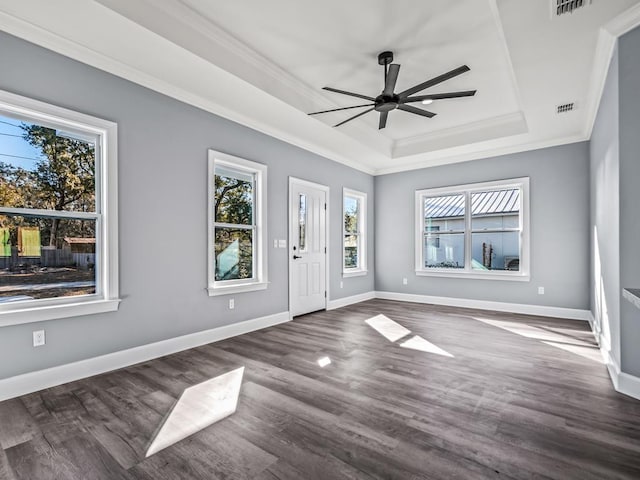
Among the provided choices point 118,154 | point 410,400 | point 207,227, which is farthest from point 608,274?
point 118,154

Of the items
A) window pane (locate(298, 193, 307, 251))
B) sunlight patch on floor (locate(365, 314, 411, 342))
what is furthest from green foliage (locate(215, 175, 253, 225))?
sunlight patch on floor (locate(365, 314, 411, 342))

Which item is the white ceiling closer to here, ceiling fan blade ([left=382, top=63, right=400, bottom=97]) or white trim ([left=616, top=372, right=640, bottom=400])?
ceiling fan blade ([left=382, top=63, right=400, bottom=97])

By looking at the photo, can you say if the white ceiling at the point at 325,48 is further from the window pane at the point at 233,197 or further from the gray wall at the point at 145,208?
the window pane at the point at 233,197

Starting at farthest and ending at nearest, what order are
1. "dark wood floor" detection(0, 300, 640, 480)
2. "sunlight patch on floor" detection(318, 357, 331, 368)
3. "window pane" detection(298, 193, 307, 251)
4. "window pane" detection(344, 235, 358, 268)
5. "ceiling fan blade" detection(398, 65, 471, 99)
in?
"window pane" detection(344, 235, 358, 268) < "window pane" detection(298, 193, 307, 251) < "sunlight patch on floor" detection(318, 357, 331, 368) < "ceiling fan blade" detection(398, 65, 471, 99) < "dark wood floor" detection(0, 300, 640, 480)

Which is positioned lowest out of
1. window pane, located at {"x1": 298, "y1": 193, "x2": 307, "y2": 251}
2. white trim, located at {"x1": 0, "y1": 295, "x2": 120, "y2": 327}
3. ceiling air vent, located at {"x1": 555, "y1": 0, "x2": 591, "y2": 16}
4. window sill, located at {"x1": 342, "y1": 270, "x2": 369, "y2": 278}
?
window sill, located at {"x1": 342, "y1": 270, "x2": 369, "y2": 278}

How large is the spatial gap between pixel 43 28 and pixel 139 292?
232 cm

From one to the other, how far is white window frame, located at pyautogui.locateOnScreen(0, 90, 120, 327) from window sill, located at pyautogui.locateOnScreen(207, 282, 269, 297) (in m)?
1.08

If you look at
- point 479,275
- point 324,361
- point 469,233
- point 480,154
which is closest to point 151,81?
point 324,361

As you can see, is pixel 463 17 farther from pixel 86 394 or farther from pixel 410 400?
pixel 86 394

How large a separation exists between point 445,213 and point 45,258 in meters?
6.10

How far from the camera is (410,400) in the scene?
7.99ft

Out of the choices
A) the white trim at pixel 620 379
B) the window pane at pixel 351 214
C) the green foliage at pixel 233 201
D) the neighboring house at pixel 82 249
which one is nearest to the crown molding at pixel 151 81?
the green foliage at pixel 233 201

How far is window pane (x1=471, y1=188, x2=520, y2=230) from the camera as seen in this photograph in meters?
5.70

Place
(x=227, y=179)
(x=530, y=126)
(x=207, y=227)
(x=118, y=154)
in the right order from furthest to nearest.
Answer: (x=530, y=126), (x=227, y=179), (x=207, y=227), (x=118, y=154)
